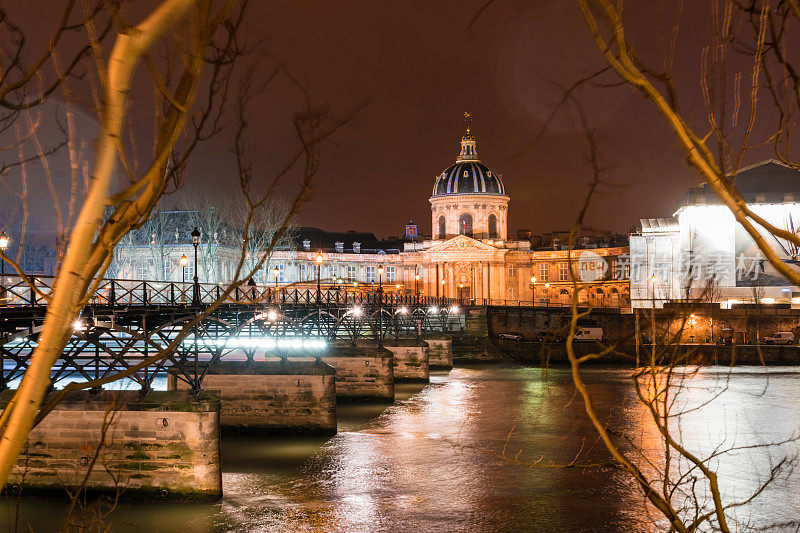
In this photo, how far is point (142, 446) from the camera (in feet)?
64.8

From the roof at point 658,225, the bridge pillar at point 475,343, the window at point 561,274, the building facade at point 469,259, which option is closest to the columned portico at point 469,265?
the building facade at point 469,259

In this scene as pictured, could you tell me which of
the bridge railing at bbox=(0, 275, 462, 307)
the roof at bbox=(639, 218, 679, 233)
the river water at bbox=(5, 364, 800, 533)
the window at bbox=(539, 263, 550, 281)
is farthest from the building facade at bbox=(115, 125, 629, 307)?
the river water at bbox=(5, 364, 800, 533)

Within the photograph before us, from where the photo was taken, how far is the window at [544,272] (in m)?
127

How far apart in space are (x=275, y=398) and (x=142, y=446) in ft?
30.0

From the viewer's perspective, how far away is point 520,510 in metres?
19.9

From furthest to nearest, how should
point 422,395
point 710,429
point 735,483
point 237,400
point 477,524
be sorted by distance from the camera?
point 422,395
point 710,429
point 237,400
point 735,483
point 477,524

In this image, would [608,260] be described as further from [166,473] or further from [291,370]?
[166,473]

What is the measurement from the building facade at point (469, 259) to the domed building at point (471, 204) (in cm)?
16

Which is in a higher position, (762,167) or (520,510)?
(762,167)

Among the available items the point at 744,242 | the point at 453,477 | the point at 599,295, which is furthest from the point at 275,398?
the point at 599,295

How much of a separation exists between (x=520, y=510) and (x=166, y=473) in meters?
8.76

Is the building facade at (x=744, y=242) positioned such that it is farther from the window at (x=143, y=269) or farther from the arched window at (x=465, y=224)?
the arched window at (x=465, y=224)

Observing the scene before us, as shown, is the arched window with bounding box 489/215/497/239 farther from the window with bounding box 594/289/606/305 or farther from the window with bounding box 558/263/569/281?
the window with bounding box 594/289/606/305

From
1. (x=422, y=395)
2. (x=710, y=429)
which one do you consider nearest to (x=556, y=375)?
(x=422, y=395)
